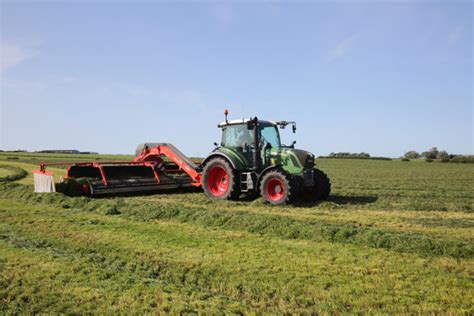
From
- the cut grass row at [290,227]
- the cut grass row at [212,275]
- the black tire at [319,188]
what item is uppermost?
the black tire at [319,188]

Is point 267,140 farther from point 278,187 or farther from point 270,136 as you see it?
point 278,187

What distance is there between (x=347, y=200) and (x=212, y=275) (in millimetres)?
7442

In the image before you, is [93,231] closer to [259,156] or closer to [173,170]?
[259,156]

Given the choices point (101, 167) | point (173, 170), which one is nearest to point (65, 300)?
point (101, 167)

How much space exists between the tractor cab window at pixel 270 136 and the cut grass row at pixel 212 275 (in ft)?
15.3

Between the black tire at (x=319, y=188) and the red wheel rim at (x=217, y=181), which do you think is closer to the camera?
the black tire at (x=319, y=188)

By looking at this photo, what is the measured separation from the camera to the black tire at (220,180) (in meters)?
11.2

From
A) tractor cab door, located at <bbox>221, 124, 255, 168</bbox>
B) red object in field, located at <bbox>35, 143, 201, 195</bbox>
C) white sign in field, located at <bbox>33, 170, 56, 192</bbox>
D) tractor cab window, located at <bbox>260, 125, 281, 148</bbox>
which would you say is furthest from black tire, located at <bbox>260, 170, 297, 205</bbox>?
white sign in field, located at <bbox>33, 170, 56, 192</bbox>

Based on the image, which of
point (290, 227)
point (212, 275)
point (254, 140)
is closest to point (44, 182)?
point (254, 140)

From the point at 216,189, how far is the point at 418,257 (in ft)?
23.6

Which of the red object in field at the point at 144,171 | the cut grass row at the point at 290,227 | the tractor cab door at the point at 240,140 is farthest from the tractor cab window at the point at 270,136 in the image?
the cut grass row at the point at 290,227

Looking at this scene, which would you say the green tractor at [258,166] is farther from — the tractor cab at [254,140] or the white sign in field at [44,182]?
the white sign in field at [44,182]

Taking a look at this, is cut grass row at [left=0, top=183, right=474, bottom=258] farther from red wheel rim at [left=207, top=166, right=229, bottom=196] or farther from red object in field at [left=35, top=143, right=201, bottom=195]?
red wheel rim at [left=207, top=166, right=229, bottom=196]

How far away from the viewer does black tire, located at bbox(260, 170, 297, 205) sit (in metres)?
9.95
